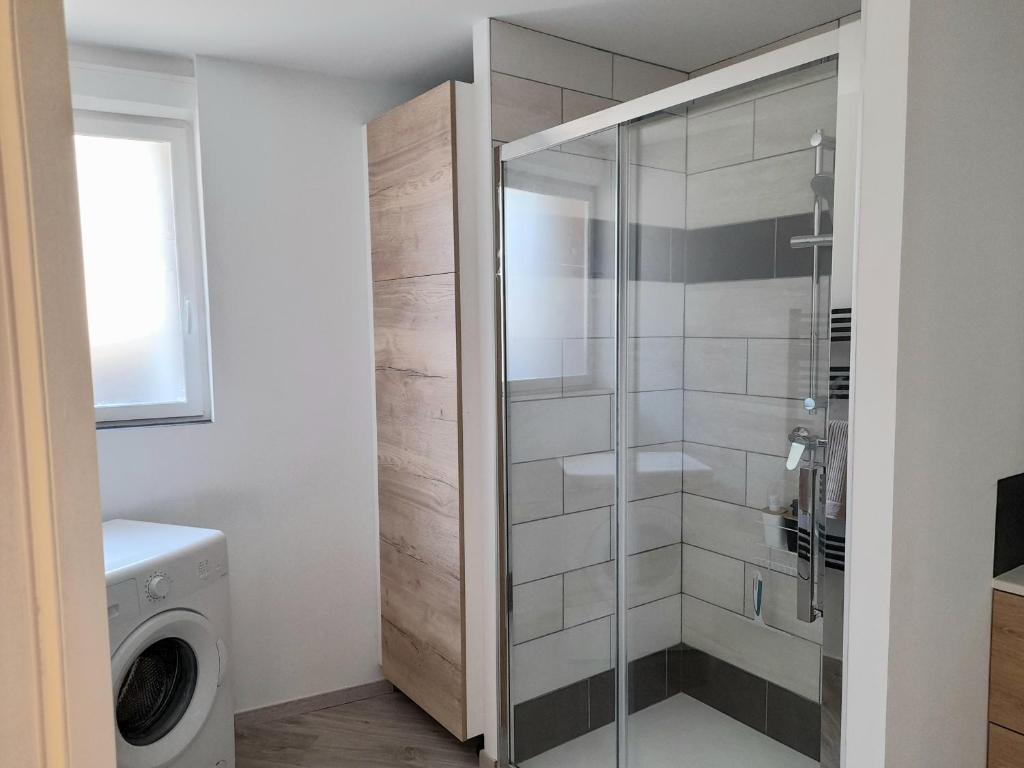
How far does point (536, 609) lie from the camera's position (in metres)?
2.24

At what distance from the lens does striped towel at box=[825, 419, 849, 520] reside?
4.51ft

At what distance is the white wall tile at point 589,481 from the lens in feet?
6.58

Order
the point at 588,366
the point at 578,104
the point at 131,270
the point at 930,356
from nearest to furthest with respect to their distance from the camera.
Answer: the point at 930,356, the point at 588,366, the point at 578,104, the point at 131,270

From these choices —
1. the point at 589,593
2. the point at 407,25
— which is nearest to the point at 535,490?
the point at 589,593

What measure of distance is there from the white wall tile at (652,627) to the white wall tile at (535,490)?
0.37 m

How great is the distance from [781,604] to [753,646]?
0.55 ft

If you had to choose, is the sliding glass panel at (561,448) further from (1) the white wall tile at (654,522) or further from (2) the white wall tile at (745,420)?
(2) the white wall tile at (745,420)

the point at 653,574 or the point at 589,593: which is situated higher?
the point at 653,574

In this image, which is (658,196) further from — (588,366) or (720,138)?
(588,366)

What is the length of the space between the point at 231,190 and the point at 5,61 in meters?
2.25

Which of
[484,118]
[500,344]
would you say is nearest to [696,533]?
[500,344]

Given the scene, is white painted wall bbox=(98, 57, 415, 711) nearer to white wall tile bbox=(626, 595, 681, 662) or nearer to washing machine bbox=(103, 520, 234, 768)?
washing machine bbox=(103, 520, 234, 768)

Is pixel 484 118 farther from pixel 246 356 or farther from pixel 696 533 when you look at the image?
pixel 696 533

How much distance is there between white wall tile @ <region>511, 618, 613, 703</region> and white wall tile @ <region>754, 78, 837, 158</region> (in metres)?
1.28
